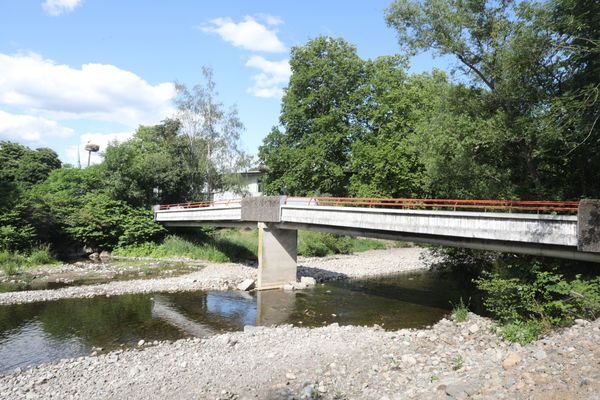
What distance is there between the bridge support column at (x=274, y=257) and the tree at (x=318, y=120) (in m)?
14.1

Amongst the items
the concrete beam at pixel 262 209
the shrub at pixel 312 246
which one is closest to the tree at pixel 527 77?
the concrete beam at pixel 262 209

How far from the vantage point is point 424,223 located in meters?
17.1

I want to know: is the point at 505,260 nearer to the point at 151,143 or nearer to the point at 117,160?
the point at 117,160

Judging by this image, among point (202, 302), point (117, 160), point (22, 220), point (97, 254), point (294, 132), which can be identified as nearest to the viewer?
point (202, 302)

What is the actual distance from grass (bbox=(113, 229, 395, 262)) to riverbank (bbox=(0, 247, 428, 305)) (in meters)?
1.52

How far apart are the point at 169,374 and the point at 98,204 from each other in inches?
1153

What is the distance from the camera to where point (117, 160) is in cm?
3850

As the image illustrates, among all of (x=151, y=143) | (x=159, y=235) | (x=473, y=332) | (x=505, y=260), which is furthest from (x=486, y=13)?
(x=151, y=143)

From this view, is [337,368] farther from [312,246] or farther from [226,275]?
[312,246]

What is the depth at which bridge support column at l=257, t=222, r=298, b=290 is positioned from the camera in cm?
2492

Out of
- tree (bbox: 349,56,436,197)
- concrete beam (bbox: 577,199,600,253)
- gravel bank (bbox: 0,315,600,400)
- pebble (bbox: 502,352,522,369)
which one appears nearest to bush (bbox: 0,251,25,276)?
gravel bank (bbox: 0,315,600,400)

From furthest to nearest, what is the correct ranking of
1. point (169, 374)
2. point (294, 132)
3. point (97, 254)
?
point (294, 132)
point (97, 254)
point (169, 374)

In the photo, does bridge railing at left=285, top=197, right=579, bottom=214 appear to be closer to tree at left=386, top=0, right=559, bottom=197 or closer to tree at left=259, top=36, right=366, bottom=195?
tree at left=386, top=0, right=559, bottom=197

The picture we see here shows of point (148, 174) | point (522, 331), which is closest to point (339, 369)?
point (522, 331)
